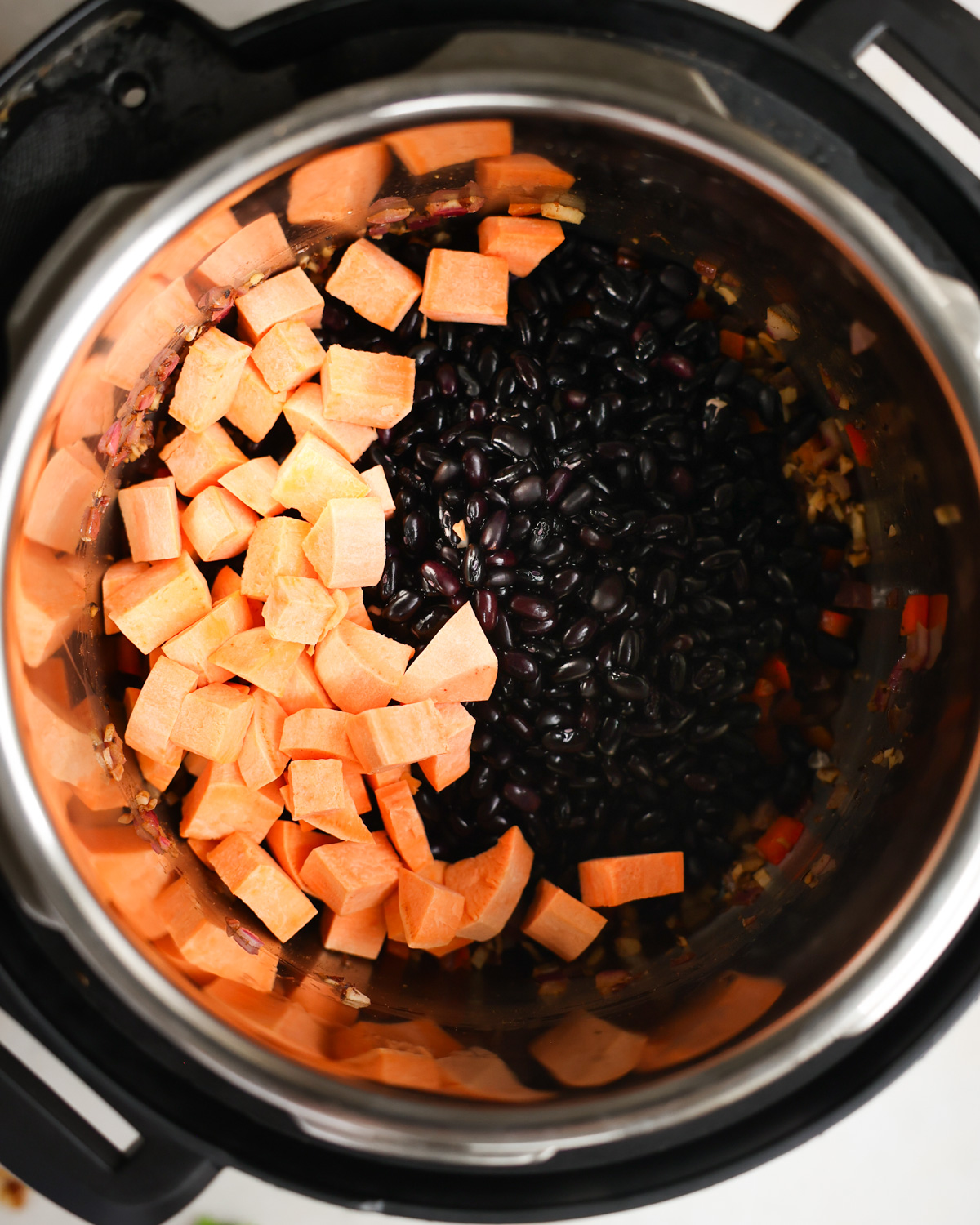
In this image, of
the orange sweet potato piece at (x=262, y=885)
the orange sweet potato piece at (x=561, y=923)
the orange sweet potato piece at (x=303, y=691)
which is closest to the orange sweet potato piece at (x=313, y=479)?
the orange sweet potato piece at (x=303, y=691)

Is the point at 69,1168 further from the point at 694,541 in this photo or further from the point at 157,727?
the point at 694,541

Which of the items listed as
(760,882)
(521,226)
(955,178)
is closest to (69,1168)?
(760,882)

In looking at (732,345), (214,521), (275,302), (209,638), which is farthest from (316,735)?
(732,345)

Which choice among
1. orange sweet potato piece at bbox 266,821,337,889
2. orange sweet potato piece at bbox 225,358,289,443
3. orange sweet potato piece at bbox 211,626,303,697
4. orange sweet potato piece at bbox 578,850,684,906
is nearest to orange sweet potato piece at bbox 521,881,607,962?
orange sweet potato piece at bbox 578,850,684,906

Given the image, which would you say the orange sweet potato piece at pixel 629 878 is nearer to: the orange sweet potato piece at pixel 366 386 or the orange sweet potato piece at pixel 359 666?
the orange sweet potato piece at pixel 359 666

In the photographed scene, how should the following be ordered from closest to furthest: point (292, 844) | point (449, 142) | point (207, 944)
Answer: point (449, 142) → point (207, 944) → point (292, 844)

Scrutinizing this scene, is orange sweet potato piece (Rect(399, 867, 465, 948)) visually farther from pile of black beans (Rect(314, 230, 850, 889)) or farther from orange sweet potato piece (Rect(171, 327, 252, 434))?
orange sweet potato piece (Rect(171, 327, 252, 434))

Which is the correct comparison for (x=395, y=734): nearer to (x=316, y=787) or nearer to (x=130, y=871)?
(x=316, y=787)
